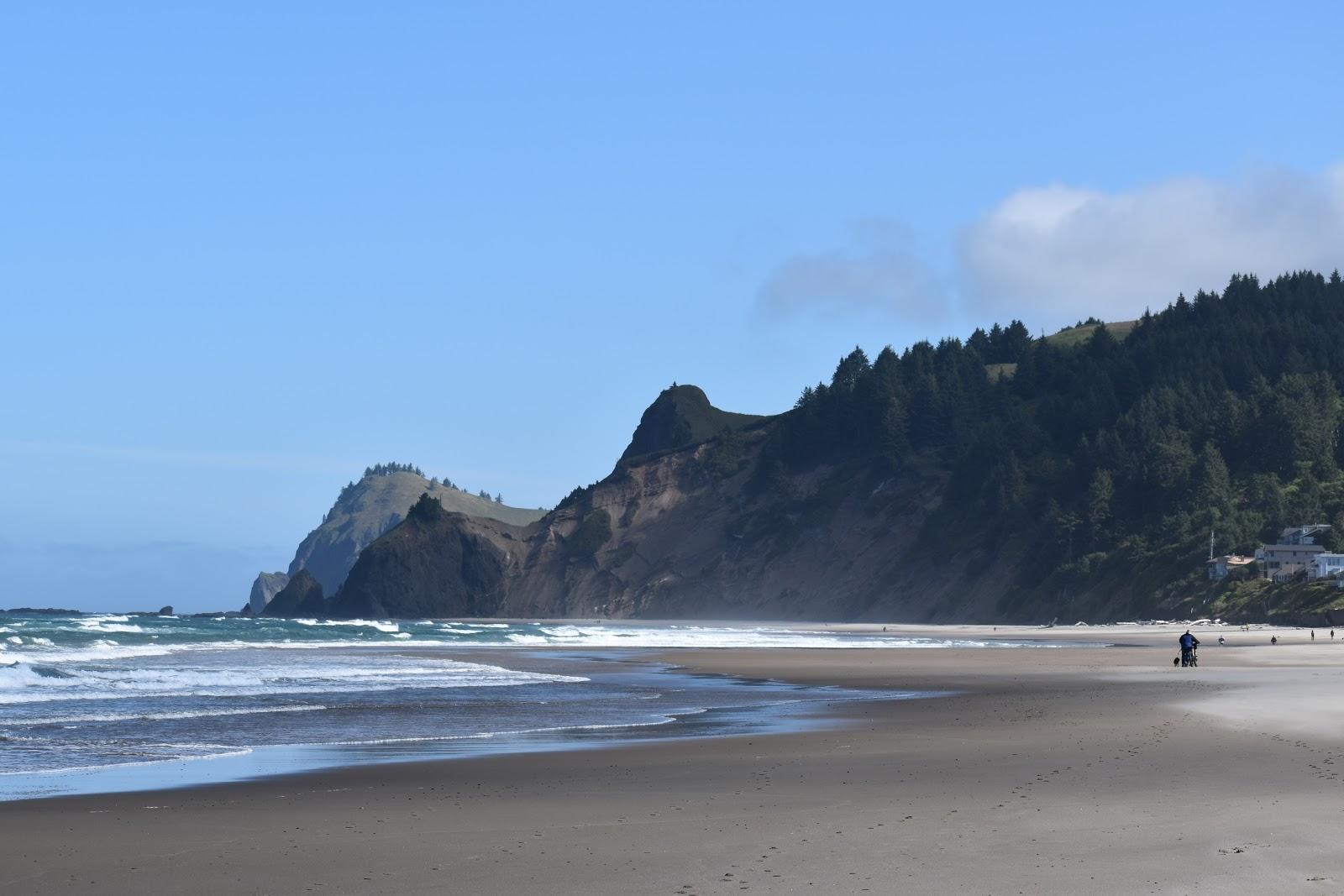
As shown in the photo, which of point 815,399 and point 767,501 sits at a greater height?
point 815,399

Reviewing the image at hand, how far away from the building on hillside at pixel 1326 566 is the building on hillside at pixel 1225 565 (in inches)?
278

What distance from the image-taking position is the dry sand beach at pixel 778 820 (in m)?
10.7

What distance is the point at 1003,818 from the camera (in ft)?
42.7

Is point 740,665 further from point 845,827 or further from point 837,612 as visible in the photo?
point 837,612

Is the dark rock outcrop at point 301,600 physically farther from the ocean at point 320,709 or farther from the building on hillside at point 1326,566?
the building on hillside at point 1326,566

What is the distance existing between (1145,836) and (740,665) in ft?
123

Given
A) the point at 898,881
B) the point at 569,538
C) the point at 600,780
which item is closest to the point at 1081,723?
the point at 600,780

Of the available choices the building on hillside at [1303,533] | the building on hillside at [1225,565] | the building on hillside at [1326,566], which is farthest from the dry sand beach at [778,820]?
the building on hillside at [1303,533]

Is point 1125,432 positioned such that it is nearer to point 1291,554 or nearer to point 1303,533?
point 1303,533

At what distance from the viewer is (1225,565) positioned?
95062 millimetres

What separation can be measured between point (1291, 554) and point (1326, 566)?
8199 mm

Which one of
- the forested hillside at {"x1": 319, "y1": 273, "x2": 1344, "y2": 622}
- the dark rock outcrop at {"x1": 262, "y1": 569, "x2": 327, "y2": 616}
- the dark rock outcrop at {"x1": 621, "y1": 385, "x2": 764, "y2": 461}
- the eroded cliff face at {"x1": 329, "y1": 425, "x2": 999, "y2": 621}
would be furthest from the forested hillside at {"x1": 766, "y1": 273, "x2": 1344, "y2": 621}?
the dark rock outcrop at {"x1": 262, "y1": 569, "x2": 327, "y2": 616}

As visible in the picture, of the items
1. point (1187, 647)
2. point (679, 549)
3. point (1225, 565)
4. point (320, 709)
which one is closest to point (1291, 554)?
point (1225, 565)

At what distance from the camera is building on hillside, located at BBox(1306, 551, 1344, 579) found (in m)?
83.6
